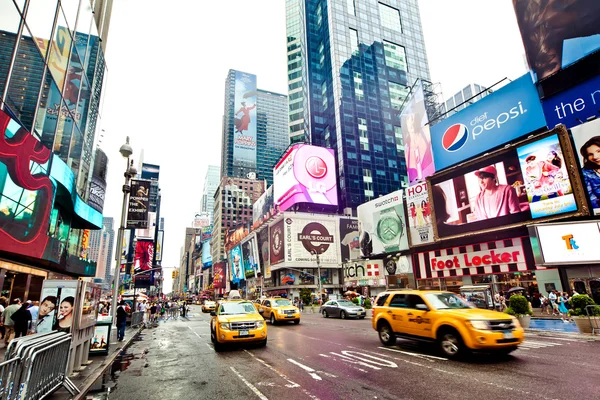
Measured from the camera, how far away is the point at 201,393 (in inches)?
255

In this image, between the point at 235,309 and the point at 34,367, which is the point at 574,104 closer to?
the point at 235,309

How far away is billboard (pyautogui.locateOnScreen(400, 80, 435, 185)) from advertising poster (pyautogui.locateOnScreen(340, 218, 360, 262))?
33074mm

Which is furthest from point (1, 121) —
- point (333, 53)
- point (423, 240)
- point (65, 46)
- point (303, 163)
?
point (333, 53)

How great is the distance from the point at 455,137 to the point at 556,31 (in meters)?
12.1

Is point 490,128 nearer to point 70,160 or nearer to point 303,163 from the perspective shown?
point 70,160

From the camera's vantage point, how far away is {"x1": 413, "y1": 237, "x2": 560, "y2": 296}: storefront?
98.1 feet

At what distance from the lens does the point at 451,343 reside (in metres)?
8.73

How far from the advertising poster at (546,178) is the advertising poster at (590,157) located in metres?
1.05

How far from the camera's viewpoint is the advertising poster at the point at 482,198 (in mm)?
28156

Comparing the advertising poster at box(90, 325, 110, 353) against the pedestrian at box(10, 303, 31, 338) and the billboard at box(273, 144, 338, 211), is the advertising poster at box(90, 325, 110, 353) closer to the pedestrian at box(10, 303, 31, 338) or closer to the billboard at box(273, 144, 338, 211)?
the pedestrian at box(10, 303, 31, 338)

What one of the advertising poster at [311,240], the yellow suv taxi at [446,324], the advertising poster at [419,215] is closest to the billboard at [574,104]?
the advertising poster at [419,215]

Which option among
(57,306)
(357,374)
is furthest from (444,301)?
(57,306)

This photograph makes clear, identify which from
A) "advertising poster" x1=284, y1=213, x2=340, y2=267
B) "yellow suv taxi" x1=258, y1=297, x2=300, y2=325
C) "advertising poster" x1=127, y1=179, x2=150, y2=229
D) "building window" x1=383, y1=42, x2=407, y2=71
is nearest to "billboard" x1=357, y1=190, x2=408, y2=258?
"advertising poster" x1=284, y1=213, x2=340, y2=267

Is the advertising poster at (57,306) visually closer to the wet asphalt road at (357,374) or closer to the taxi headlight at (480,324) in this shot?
the wet asphalt road at (357,374)
